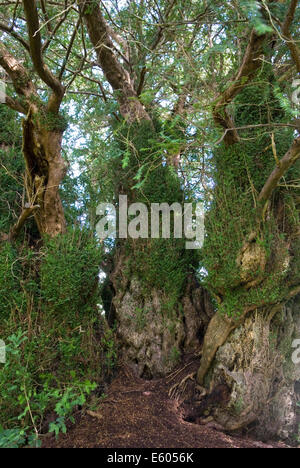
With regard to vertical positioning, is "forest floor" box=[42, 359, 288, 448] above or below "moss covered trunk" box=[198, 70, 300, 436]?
below

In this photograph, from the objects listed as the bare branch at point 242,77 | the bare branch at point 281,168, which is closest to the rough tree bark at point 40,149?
the bare branch at point 242,77

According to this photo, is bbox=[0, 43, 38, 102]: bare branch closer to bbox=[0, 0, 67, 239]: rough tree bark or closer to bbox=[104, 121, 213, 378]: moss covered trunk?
bbox=[0, 0, 67, 239]: rough tree bark

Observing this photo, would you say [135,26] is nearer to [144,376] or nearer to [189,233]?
[189,233]

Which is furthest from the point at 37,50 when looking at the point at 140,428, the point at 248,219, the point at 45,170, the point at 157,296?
the point at 140,428

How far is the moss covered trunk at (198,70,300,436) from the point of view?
4.08m

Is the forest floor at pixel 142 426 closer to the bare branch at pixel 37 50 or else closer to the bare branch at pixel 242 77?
the bare branch at pixel 242 77

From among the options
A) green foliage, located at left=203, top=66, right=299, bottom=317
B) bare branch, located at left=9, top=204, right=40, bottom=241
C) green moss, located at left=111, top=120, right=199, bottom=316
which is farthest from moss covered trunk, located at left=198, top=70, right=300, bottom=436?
bare branch, located at left=9, top=204, right=40, bottom=241

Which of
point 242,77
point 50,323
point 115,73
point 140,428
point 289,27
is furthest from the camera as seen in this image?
point 115,73

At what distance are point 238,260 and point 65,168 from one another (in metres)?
2.68

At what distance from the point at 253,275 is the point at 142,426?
207cm

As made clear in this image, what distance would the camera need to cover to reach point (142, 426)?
3621mm

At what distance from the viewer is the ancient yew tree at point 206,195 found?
4.03m

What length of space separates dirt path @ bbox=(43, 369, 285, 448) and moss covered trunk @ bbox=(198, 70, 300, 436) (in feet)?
1.65

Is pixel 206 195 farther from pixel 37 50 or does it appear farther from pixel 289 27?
pixel 37 50
